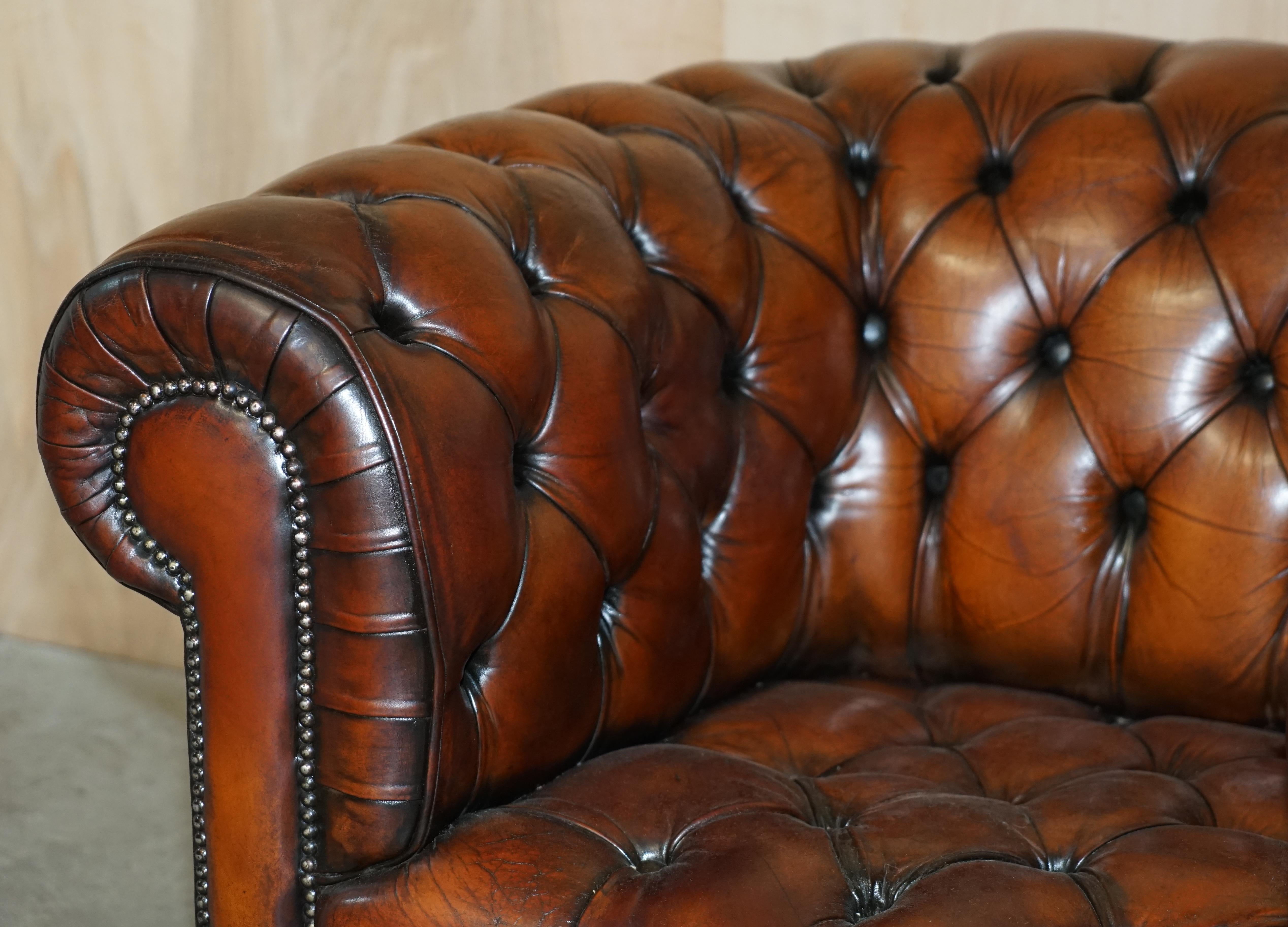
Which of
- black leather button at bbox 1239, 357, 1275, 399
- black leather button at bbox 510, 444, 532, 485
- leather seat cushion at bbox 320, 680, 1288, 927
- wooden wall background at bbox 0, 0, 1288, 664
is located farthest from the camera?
wooden wall background at bbox 0, 0, 1288, 664

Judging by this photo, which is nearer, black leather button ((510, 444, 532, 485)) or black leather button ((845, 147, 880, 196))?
black leather button ((510, 444, 532, 485))

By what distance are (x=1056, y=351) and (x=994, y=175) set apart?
8.3 inches

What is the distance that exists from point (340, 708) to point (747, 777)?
326 millimetres

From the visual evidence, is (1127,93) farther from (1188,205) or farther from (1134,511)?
(1134,511)

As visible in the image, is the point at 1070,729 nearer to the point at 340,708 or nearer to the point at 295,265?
the point at 340,708

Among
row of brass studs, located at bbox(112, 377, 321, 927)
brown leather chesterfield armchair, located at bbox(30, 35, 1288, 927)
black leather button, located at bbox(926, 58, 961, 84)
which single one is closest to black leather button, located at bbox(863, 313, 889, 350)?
brown leather chesterfield armchair, located at bbox(30, 35, 1288, 927)

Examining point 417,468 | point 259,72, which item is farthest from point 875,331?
point 259,72

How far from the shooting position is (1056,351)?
Result: 4.08 ft

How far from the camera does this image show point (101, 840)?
1.60m

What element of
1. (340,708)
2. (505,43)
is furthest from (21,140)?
(340,708)

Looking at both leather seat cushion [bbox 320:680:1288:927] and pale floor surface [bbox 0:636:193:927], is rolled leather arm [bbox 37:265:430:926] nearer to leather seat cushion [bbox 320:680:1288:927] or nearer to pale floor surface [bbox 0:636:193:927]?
leather seat cushion [bbox 320:680:1288:927]

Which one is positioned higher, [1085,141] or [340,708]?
[1085,141]

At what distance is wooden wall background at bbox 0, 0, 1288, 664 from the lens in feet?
5.67

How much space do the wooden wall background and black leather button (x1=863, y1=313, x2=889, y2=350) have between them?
2.05 ft
